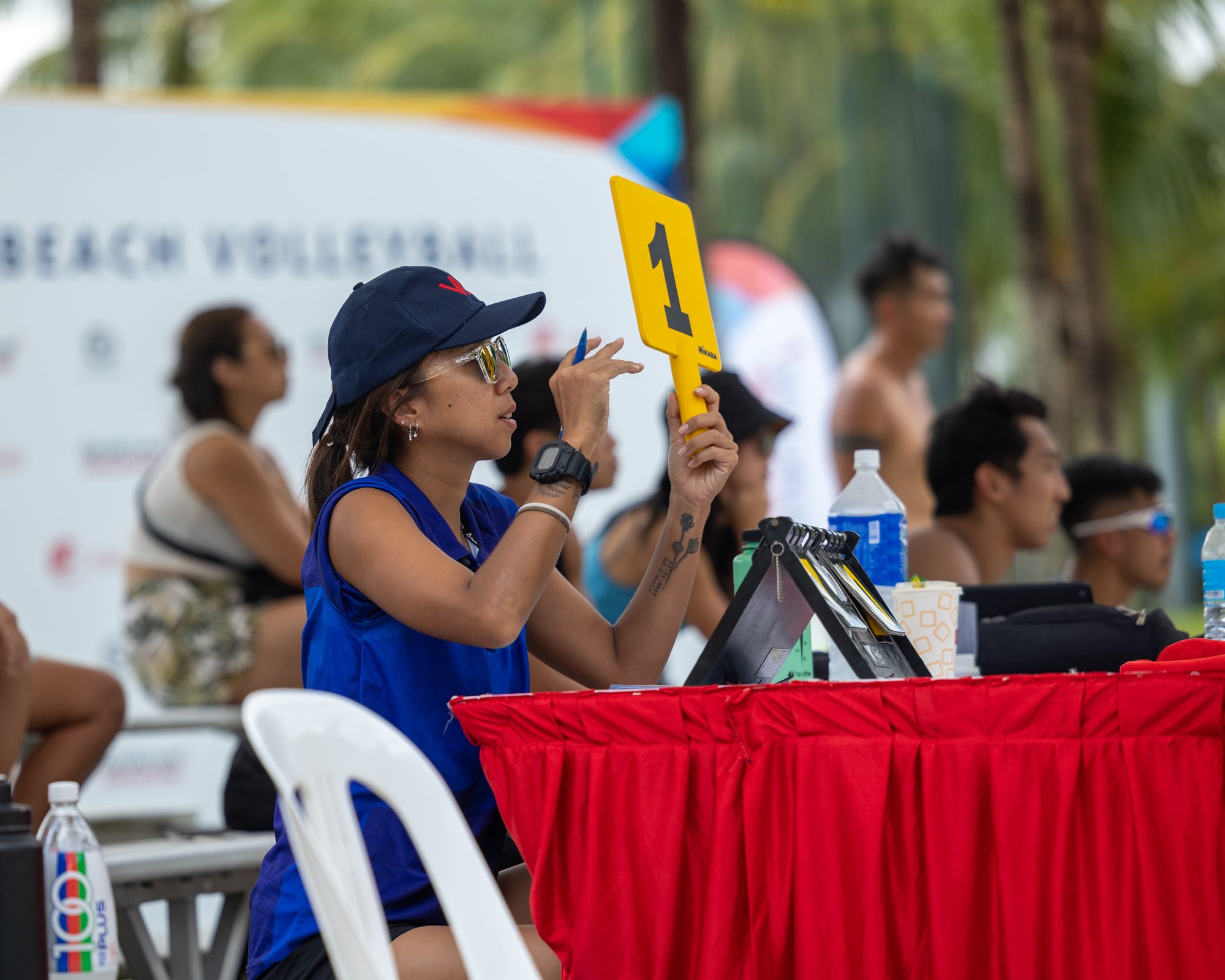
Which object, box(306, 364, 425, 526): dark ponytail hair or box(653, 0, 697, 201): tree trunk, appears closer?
box(306, 364, 425, 526): dark ponytail hair

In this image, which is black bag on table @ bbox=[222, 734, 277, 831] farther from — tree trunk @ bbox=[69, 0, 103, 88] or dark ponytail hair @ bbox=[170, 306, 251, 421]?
tree trunk @ bbox=[69, 0, 103, 88]

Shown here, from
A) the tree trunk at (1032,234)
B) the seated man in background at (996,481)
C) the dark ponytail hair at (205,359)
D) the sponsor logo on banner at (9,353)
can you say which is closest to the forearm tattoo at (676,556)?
the seated man in background at (996,481)

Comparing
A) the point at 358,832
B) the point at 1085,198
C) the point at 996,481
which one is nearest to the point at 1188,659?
the point at 358,832

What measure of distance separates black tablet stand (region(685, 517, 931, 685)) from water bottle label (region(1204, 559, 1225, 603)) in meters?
0.73

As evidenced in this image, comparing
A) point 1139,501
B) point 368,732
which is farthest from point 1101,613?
point 1139,501

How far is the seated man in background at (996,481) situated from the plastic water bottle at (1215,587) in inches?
43.9

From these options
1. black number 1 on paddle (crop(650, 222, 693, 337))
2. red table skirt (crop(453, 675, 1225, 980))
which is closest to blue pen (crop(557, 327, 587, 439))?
black number 1 on paddle (crop(650, 222, 693, 337))

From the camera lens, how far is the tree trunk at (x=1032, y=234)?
36.5 feet

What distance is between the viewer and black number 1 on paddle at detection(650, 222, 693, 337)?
7.16ft

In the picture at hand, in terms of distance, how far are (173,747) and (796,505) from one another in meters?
3.02

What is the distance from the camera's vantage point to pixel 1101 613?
2.30 metres

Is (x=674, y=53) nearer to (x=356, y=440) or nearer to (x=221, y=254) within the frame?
(x=221, y=254)

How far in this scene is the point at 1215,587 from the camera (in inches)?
98.8

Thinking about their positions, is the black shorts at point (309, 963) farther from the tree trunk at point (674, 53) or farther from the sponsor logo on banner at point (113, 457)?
the tree trunk at point (674, 53)
